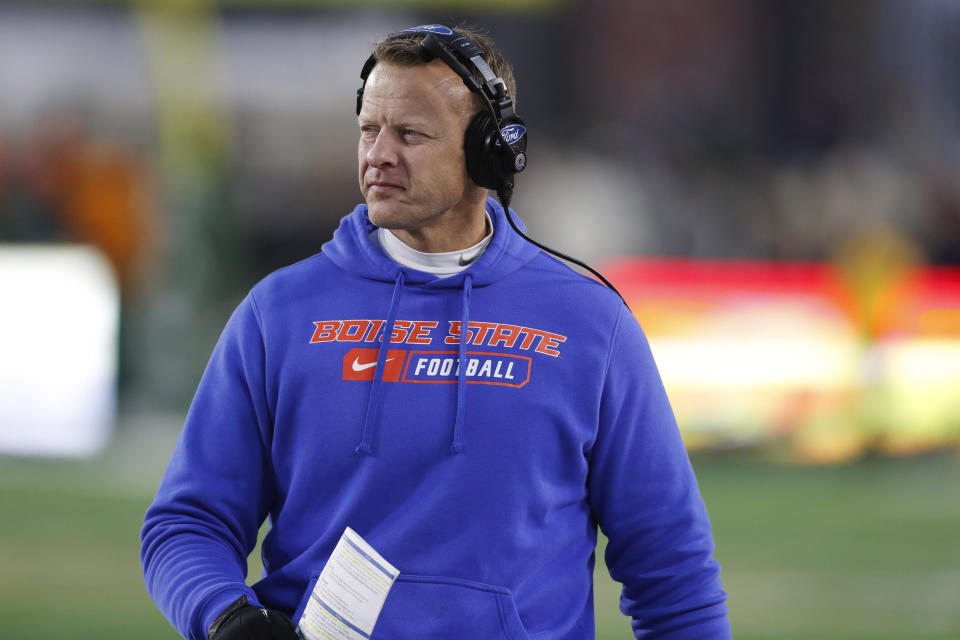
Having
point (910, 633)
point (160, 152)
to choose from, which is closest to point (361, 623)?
point (910, 633)

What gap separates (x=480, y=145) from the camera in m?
1.81

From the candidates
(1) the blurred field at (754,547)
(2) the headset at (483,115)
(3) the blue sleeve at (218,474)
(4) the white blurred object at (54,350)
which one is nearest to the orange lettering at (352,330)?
(3) the blue sleeve at (218,474)

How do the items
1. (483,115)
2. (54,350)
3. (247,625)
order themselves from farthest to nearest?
(54,350) → (483,115) → (247,625)

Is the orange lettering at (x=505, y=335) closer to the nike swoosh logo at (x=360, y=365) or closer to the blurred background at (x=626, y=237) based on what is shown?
the nike swoosh logo at (x=360, y=365)

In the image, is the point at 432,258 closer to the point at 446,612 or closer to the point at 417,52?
the point at 417,52

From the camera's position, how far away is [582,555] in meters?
1.81

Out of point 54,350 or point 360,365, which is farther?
point 54,350

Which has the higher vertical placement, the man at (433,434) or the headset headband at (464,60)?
the headset headband at (464,60)

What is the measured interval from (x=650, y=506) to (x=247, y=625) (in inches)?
21.8

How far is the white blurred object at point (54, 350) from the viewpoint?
8.01 meters

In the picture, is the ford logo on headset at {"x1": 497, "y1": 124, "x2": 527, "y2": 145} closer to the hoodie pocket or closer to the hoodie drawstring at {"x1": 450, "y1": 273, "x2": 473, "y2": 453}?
the hoodie drawstring at {"x1": 450, "y1": 273, "x2": 473, "y2": 453}

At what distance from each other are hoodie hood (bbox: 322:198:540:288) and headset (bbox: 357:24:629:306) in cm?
9

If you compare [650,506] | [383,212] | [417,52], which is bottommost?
[650,506]

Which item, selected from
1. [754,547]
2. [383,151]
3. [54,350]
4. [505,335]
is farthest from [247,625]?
[54,350]
